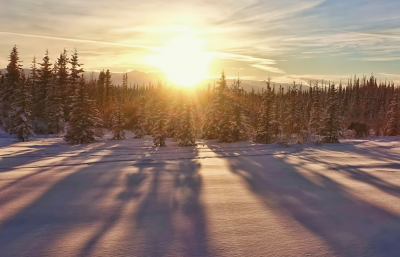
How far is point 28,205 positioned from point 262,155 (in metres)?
8.74

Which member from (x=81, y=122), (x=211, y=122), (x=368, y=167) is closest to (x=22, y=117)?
(x=81, y=122)

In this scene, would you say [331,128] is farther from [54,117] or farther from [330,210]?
[54,117]

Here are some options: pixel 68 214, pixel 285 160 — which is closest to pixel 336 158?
pixel 285 160

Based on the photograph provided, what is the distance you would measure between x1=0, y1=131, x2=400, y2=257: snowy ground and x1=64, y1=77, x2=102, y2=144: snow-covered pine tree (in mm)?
9362

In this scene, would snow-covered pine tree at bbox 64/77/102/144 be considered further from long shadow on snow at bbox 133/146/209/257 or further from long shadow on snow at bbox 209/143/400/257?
long shadow on snow at bbox 209/143/400/257

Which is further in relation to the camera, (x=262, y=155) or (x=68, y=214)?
(x=262, y=155)

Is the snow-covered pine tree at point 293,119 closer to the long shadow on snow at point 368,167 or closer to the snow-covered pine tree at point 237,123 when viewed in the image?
the snow-covered pine tree at point 237,123

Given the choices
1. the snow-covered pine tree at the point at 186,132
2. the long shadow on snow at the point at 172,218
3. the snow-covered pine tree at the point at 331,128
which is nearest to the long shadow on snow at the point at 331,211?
the long shadow on snow at the point at 172,218

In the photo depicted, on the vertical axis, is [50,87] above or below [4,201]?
above

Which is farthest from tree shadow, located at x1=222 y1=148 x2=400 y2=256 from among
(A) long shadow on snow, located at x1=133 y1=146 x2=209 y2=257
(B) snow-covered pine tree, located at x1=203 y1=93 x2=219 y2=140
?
(B) snow-covered pine tree, located at x1=203 y1=93 x2=219 y2=140

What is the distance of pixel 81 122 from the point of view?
63.6ft

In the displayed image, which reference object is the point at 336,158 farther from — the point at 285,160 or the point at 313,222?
the point at 313,222

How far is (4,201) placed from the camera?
5.84m

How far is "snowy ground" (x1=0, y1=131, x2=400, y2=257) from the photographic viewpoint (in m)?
4.22
